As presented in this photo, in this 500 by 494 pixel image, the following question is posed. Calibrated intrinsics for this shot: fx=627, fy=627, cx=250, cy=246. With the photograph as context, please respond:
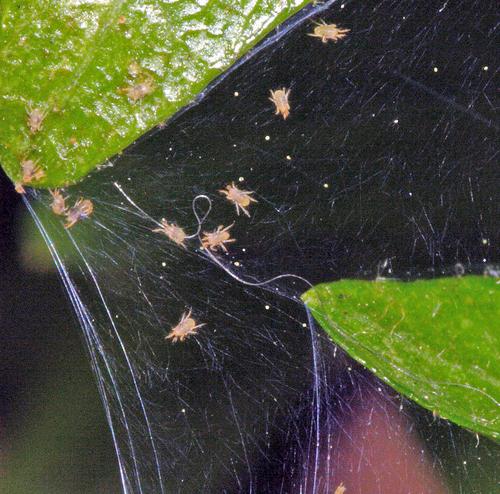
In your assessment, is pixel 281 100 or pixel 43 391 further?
pixel 43 391

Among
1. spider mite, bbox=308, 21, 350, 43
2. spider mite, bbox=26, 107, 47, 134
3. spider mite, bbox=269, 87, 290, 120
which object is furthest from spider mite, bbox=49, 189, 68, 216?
spider mite, bbox=308, 21, 350, 43

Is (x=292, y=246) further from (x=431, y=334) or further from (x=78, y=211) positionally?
(x=78, y=211)

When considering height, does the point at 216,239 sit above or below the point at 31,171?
below

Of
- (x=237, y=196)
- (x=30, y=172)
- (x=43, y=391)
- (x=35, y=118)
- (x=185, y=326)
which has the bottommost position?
(x=43, y=391)

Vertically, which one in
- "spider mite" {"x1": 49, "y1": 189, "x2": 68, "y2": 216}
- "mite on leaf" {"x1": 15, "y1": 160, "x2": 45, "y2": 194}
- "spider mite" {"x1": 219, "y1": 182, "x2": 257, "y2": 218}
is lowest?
"spider mite" {"x1": 219, "y1": 182, "x2": 257, "y2": 218}

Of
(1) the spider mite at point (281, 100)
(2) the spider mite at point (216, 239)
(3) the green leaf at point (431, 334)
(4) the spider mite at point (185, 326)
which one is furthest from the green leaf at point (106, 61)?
(3) the green leaf at point (431, 334)

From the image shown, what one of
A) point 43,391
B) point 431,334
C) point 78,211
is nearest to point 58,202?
point 78,211

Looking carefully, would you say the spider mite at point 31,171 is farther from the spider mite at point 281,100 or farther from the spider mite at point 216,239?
the spider mite at point 281,100

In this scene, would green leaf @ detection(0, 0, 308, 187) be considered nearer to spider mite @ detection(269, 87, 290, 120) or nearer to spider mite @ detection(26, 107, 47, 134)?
spider mite @ detection(26, 107, 47, 134)
